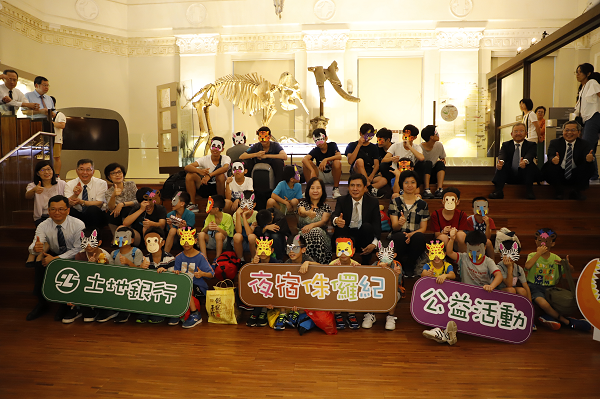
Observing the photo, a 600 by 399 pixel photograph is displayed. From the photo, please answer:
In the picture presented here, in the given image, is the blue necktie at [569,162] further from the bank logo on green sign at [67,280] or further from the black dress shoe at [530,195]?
the bank logo on green sign at [67,280]

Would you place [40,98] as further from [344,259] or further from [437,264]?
[437,264]

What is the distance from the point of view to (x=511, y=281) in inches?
154

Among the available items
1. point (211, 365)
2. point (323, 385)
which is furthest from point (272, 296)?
point (323, 385)

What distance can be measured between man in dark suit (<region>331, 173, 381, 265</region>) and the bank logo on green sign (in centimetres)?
257

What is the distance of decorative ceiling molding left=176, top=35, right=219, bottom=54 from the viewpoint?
11.5 metres

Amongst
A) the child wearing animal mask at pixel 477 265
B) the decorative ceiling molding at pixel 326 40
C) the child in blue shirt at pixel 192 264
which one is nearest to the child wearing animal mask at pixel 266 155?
the child in blue shirt at pixel 192 264

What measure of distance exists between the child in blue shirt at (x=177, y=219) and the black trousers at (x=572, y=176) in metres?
4.68

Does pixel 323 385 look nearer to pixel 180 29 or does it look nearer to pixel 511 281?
pixel 511 281

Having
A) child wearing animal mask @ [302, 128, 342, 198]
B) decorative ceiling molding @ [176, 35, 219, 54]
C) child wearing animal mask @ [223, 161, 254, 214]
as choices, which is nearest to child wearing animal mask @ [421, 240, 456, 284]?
child wearing animal mask @ [302, 128, 342, 198]

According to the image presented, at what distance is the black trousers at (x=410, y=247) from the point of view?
4.48 m

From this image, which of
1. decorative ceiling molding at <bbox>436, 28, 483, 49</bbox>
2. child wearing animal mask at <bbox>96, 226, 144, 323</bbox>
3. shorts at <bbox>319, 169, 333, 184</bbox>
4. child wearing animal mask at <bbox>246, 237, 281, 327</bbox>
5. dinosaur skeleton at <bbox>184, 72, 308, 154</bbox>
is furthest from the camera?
decorative ceiling molding at <bbox>436, 28, 483, 49</bbox>

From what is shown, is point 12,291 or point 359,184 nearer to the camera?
point 359,184

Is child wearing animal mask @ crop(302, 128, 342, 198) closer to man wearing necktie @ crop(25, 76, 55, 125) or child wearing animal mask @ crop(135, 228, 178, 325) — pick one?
child wearing animal mask @ crop(135, 228, 178, 325)

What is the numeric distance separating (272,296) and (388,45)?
901 cm
